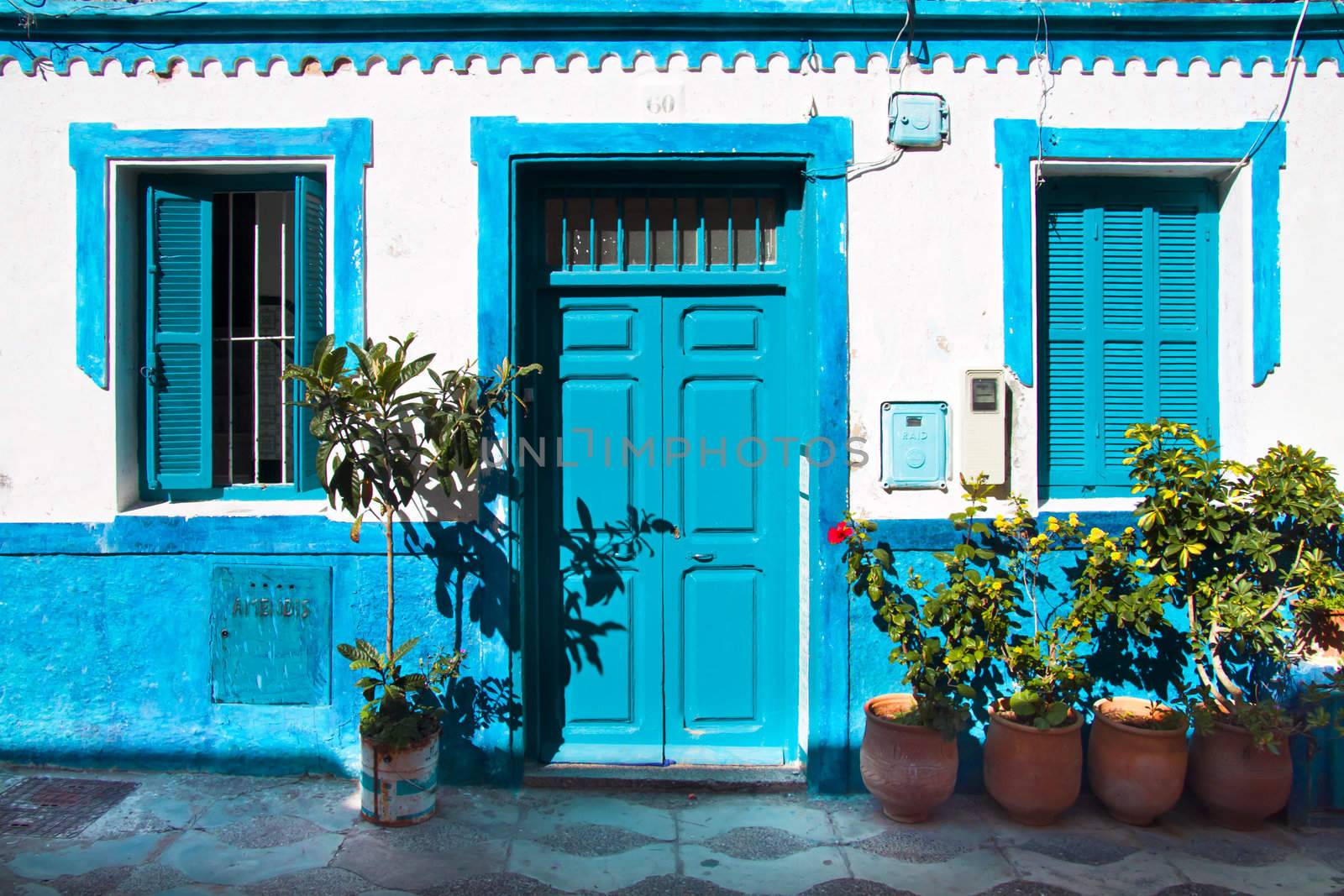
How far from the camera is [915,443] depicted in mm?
4430

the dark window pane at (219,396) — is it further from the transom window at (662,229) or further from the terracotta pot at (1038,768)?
the terracotta pot at (1038,768)

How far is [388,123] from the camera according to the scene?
4.47 m

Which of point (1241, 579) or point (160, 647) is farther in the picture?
Answer: point (160, 647)

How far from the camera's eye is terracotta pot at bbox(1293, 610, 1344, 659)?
418 cm

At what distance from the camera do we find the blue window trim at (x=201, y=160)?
444 centimetres

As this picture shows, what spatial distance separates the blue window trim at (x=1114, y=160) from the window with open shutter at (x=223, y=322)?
316 cm

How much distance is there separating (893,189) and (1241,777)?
113 inches

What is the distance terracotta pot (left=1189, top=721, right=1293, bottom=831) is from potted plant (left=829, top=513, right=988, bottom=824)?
1002mm

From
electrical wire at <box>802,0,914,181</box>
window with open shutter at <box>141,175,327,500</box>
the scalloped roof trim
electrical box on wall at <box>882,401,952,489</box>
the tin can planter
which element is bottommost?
the tin can planter

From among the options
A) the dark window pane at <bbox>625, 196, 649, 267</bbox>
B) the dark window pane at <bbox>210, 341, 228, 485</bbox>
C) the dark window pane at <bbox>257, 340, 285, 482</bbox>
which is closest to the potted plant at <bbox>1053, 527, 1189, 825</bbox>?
the dark window pane at <bbox>625, 196, 649, 267</bbox>

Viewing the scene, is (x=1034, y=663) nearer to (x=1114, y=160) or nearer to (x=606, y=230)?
(x=1114, y=160)

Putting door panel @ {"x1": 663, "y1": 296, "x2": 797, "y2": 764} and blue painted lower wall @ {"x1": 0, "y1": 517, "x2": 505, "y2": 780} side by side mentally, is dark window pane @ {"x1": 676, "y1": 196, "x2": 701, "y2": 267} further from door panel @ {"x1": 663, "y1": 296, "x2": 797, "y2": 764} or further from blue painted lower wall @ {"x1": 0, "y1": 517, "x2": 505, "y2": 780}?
blue painted lower wall @ {"x1": 0, "y1": 517, "x2": 505, "y2": 780}

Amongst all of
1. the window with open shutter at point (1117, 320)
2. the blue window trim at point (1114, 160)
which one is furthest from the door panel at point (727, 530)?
the window with open shutter at point (1117, 320)

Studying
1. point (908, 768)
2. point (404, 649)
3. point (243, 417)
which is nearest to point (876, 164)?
point (908, 768)
